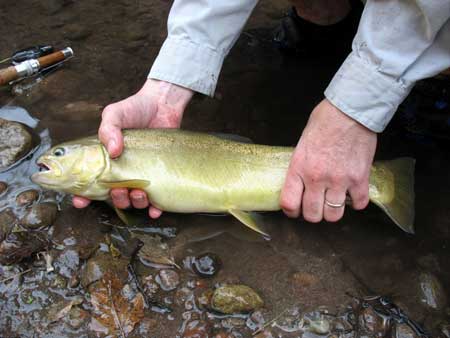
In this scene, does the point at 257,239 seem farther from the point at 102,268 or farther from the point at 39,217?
the point at 39,217

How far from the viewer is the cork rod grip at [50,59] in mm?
4375

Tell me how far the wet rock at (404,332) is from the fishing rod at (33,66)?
3624 mm

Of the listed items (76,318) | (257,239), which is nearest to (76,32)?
(257,239)

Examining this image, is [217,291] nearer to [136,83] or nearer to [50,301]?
[50,301]

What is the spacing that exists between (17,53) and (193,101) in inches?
72.2

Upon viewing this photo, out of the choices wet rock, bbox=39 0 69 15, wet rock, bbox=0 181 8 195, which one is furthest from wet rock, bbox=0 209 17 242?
wet rock, bbox=39 0 69 15

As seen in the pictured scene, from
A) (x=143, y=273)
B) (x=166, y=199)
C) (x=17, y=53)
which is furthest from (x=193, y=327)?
(x=17, y=53)

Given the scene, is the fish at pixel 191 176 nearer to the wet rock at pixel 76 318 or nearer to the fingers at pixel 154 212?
the fingers at pixel 154 212

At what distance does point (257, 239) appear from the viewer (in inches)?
123

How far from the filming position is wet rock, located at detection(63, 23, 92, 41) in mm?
5083

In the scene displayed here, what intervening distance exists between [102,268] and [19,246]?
1.85 feet

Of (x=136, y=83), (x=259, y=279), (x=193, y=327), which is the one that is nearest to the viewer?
(x=193, y=327)

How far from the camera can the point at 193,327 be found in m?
2.65

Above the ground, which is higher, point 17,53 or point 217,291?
point 17,53
